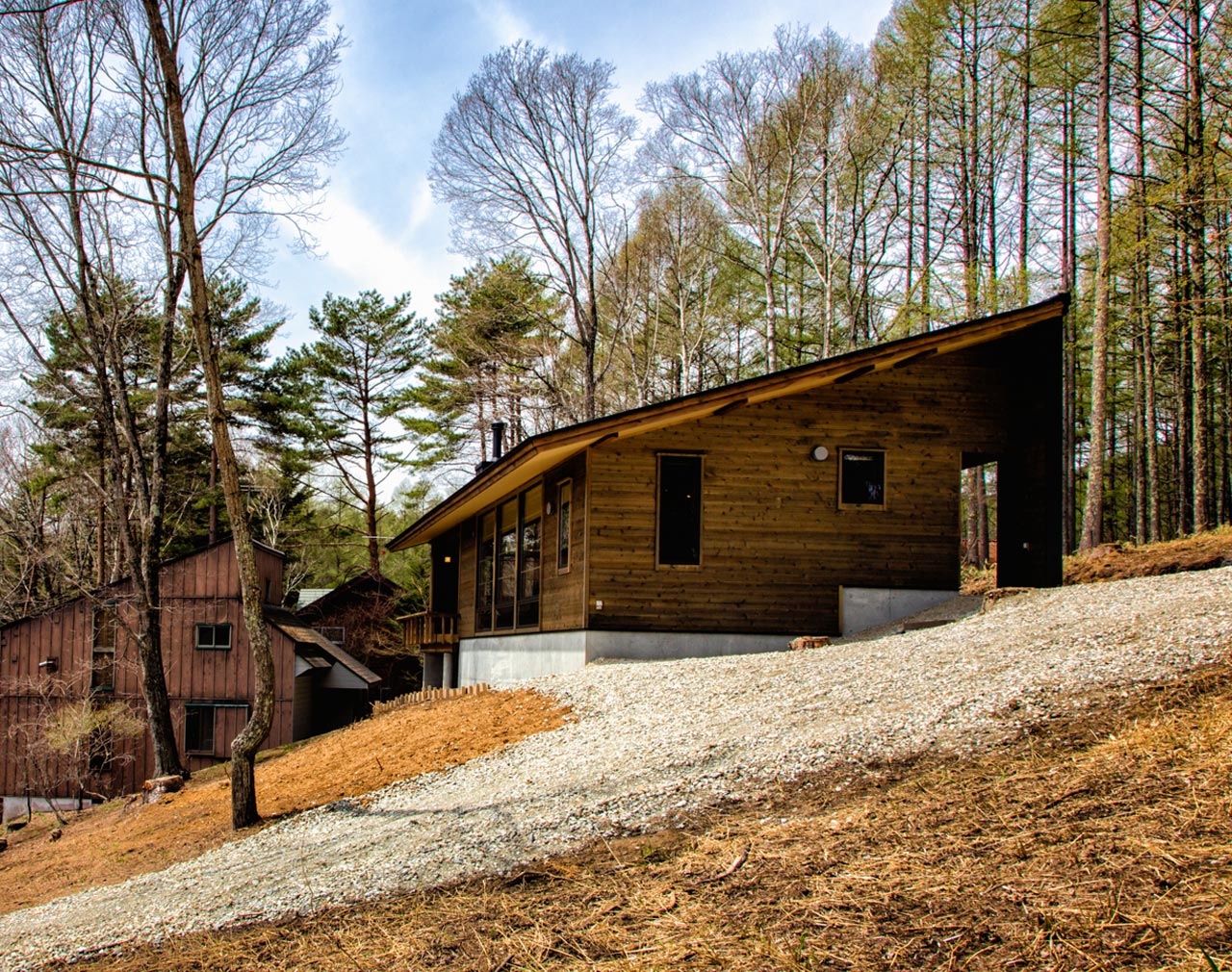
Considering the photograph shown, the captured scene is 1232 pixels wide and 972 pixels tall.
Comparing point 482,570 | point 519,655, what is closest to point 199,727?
point 482,570

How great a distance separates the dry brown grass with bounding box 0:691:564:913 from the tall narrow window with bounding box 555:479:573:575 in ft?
8.05

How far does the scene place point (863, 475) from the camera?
12711 mm

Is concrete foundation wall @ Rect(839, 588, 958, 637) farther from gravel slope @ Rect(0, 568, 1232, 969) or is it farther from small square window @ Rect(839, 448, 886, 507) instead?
gravel slope @ Rect(0, 568, 1232, 969)

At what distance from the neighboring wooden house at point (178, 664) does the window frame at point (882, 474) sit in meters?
15.7

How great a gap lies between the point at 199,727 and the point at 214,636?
2272mm

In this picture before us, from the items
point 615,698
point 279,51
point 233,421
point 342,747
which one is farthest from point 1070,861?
point 233,421

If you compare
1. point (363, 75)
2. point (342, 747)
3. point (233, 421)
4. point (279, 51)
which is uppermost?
point (279, 51)

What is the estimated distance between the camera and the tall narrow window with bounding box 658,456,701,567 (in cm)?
1234

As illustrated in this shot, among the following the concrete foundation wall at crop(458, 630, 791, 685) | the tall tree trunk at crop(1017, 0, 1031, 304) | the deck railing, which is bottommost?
the deck railing

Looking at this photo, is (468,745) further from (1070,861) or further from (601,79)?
(601,79)

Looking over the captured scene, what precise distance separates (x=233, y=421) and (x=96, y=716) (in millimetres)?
13688

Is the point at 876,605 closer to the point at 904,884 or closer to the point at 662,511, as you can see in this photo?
the point at 662,511

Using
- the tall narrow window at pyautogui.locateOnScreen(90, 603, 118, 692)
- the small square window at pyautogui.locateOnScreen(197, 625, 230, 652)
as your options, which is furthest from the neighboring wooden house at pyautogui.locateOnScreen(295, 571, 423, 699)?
the tall narrow window at pyautogui.locateOnScreen(90, 603, 118, 692)

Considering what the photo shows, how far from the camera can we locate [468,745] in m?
8.65
